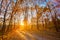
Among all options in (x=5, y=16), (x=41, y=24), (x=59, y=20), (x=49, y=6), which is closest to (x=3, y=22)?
(x=5, y=16)

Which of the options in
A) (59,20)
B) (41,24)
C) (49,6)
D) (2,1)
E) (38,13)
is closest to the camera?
(2,1)

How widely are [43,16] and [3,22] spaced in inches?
1317

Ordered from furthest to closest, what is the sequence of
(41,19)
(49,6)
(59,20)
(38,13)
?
(41,19), (38,13), (59,20), (49,6)

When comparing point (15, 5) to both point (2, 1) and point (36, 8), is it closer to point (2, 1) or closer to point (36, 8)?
point (2, 1)

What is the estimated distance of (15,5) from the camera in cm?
1694

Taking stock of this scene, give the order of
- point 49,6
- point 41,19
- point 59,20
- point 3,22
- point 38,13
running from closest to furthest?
point 3,22
point 49,6
point 59,20
point 38,13
point 41,19

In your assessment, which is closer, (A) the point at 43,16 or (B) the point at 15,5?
(B) the point at 15,5

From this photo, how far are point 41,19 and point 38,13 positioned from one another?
16.9ft

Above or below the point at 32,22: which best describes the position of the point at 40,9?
above

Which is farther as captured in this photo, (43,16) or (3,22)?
(43,16)

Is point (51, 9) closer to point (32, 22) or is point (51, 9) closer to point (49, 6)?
point (49, 6)

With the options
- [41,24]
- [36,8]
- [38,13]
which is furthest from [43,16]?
[41,24]

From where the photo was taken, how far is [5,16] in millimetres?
16016

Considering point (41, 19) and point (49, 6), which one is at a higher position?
point (49, 6)
